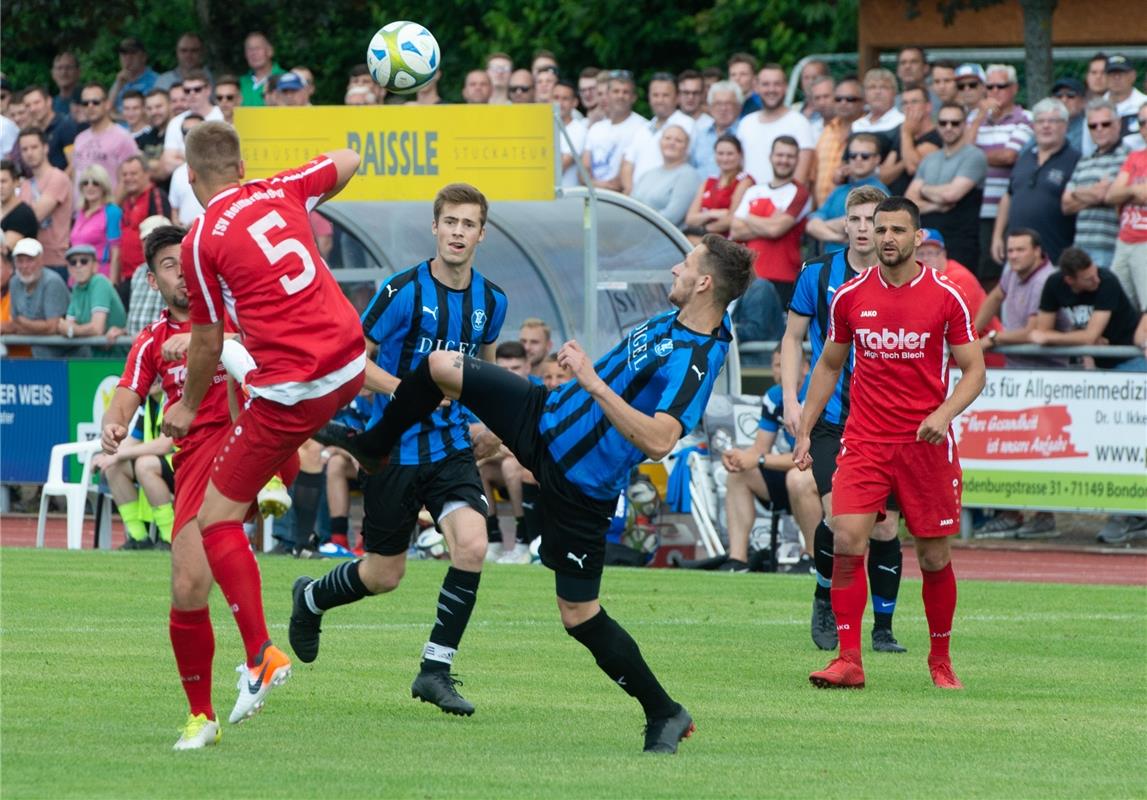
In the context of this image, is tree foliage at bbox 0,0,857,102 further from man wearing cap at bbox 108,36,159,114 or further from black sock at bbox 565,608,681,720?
black sock at bbox 565,608,681,720

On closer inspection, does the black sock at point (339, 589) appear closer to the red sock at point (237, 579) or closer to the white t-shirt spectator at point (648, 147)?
the red sock at point (237, 579)

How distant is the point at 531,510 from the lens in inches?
632

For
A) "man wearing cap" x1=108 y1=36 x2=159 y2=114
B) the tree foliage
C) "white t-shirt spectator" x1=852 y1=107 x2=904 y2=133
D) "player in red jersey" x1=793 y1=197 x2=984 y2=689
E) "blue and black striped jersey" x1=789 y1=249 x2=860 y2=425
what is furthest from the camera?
the tree foliage

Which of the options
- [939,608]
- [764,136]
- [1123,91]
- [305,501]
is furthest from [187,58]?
[939,608]

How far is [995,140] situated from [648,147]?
3.74 m

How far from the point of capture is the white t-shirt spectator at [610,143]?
20297mm

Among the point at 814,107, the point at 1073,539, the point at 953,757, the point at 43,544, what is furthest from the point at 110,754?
the point at 814,107

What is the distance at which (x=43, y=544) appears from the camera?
56.7 feet

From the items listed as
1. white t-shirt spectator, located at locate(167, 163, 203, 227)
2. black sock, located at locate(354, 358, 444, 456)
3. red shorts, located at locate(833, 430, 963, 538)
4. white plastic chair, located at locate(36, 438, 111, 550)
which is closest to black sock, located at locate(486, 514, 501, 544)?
white plastic chair, located at locate(36, 438, 111, 550)

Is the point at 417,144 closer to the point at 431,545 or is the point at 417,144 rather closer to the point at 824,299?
the point at 431,545

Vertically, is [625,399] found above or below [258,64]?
below

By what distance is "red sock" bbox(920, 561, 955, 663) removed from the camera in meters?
9.30

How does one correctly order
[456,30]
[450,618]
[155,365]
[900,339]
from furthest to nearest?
1. [456,30]
2. [900,339]
3. [155,365]
4. [450,618]

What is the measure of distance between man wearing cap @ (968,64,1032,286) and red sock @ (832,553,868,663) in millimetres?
8734
